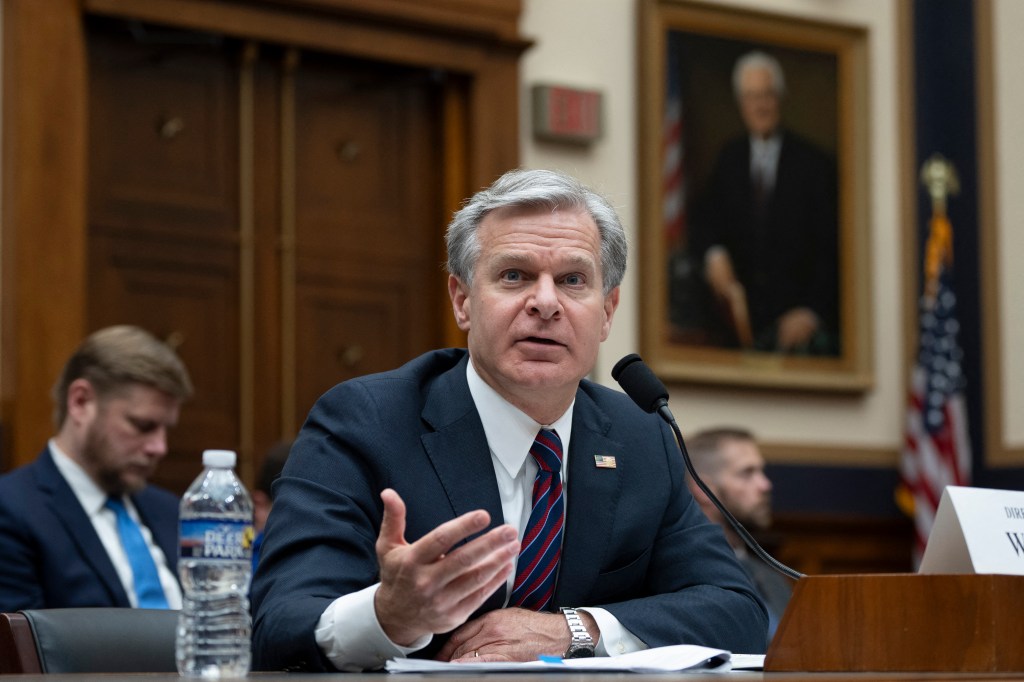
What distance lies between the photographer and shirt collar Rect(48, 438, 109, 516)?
4.70m

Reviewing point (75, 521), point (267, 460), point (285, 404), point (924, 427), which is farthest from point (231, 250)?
point (924, 427)

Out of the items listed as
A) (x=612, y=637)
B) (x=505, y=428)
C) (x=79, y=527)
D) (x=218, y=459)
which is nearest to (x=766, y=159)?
(x=79, y=527)

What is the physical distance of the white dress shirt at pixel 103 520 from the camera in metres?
→ 4.64

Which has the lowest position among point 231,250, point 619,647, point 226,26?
point 619,647

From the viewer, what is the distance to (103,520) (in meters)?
4.73

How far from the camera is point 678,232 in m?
7.21

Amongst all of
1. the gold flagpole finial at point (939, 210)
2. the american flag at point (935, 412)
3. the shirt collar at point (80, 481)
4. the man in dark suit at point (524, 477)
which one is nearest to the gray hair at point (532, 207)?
the man in dark suit at point (524, 477)

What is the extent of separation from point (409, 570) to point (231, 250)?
450 cm

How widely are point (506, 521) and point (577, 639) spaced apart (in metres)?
0.30

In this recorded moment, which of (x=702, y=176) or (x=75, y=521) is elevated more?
(x=702, y=176)

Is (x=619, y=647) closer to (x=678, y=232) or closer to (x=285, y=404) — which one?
(x=285, y=404)

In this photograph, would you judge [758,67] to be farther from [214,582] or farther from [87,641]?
[214,582]

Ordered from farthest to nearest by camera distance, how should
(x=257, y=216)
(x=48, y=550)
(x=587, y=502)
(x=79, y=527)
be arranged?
(x=257, y=216), (x=79, y=527), (x=48, y=550), (x=587, y=502)

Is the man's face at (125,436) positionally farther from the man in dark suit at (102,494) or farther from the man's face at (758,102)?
the man's face at (758,102)
